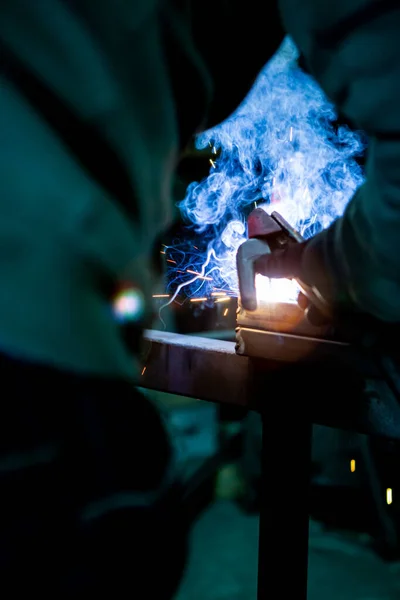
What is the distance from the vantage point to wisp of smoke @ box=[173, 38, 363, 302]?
3.04 m

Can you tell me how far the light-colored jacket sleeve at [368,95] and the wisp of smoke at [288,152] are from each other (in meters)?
2.03

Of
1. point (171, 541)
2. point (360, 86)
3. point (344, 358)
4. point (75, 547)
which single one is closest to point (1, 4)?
point (360, 86)

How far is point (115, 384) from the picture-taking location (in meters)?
0.86

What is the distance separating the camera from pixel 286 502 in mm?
2295

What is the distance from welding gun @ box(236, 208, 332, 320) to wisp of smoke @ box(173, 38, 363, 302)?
929mm

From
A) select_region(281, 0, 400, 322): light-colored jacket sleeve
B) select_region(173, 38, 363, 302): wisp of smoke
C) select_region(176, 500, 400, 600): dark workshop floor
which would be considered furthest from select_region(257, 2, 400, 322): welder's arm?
select_region(176, 500, 400, 600): dark workshop floor

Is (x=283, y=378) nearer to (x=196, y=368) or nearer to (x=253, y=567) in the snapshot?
(x=196, y=368)

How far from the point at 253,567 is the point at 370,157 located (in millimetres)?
5289

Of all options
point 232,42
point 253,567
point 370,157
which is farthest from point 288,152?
point 253,567

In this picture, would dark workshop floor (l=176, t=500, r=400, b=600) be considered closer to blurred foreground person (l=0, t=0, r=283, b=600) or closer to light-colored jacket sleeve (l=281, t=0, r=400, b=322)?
blurred foreground person (l=0, t=0, r=283, b=600)

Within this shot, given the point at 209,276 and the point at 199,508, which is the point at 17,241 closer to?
the point at 209,276

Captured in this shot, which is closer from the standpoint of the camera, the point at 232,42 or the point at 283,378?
the point at 232,42

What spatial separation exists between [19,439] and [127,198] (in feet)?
1.57

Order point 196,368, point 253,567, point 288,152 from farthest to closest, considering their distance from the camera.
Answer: point 253,567
point 288,152
point 196,368
